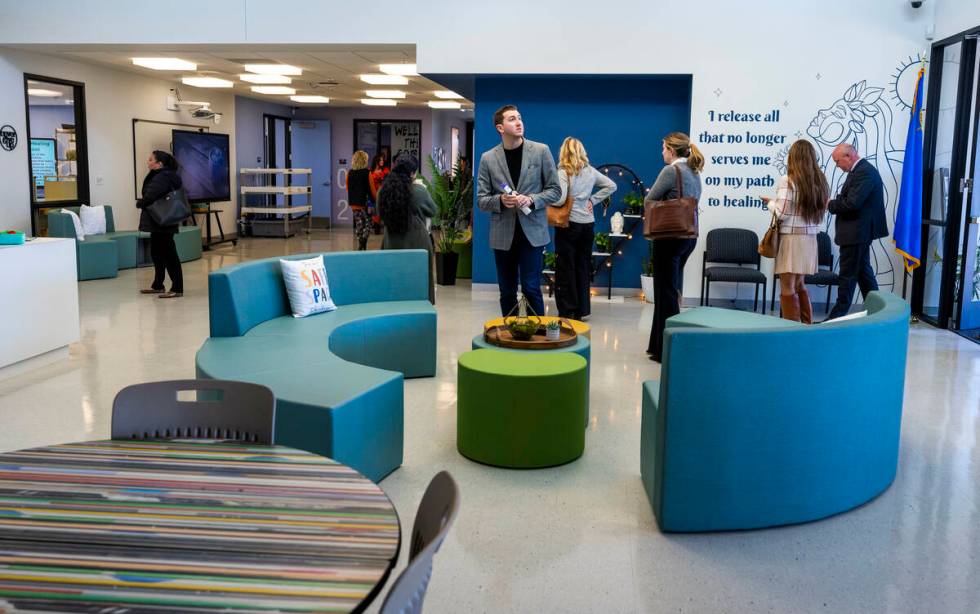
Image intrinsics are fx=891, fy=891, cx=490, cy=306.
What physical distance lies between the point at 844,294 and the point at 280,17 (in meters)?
6.13

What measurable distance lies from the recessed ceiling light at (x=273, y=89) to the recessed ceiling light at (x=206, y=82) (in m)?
0.69

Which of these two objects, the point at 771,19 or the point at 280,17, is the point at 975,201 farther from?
the point at 280,17

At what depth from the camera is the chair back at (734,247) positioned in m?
8.80

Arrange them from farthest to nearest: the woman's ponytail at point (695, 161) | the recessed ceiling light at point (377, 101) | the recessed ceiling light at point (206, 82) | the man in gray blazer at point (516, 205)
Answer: the recessed ceiling light at point (377, 101)
the recessed ceiling light at point (206, 82)
the man in gray blazer at point (516, 205)
the woman's ponytail at point (695, 161)

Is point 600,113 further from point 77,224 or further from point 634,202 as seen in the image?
point 77,224

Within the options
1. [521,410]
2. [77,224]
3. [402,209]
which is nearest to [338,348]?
[521,410]

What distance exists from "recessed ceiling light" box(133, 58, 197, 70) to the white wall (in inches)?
31.1

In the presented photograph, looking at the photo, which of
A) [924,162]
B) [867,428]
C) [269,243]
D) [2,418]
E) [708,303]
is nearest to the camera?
[867,428]

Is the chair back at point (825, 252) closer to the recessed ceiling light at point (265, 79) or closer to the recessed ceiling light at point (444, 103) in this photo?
the recessed ceiling light at point (265, 79)

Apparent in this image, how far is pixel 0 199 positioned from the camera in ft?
33.5

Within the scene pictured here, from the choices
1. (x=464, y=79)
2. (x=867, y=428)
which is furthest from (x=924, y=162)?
(x=867, y=428)

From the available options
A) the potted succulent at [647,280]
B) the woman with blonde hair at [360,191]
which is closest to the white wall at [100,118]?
the woman with blonde hair at [360,191]

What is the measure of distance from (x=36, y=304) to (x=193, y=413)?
4355 millimetres

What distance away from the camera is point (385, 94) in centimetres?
1564
